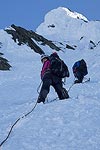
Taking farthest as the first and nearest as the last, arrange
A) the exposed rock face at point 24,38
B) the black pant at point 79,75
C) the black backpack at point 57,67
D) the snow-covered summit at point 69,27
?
the snow-covered summit at point 69,27, the exposed rock face at point 24,38, the black pant at point 79,75, the black backpack at point 57,67

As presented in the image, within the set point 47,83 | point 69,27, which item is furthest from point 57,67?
point 69,27

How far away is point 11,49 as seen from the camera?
5084cm

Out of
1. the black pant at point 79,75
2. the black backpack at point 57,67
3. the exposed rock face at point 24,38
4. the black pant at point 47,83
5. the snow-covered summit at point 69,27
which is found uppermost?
the snow-covered summit at point 69,27

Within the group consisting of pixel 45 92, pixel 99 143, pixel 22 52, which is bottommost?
pixel 99 143

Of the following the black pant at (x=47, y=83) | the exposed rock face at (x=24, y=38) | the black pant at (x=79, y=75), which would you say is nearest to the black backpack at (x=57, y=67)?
the black pant at (x=47, y=83)

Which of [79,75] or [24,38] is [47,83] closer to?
[79,75]

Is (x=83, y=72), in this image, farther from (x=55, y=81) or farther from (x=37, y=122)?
(x=37, y=122)

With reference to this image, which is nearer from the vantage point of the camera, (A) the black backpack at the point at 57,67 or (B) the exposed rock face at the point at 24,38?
(A) the black backpack at the point at 57,67

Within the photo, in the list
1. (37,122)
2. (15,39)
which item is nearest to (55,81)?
(37,122)

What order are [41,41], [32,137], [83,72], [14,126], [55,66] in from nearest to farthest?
1. [32,137]
2. [14,126]
3. [55,66]
4. [83,72]
5. [41,41]

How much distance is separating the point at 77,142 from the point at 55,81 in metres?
4.66

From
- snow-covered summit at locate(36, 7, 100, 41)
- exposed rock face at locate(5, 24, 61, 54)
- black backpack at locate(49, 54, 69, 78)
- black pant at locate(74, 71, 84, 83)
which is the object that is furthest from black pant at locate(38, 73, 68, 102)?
snow-covered summit at locate(36, 7, 100, 41)

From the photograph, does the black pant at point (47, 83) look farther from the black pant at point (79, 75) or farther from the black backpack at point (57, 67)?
the black pant at point (79, 75)

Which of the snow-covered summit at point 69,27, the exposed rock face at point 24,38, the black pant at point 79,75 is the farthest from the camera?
the snow-covered summit at point 69,27
